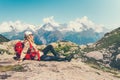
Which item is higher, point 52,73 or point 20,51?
point 20,51

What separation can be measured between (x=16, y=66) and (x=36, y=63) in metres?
3.24

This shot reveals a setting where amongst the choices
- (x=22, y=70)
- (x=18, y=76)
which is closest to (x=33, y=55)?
(x=22, y=70)

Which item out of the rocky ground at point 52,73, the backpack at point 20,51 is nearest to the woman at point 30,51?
the backpack at point 20,51

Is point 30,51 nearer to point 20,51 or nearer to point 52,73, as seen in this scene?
point 20,51

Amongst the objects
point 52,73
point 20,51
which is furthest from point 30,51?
point 52,73

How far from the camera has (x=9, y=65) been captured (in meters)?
48.8

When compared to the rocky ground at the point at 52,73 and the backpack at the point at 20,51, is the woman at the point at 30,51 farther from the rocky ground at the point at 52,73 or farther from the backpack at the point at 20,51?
the rocky ground at the point at 52,73

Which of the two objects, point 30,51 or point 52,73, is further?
point 30,51

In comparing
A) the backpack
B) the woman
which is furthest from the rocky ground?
the backpack

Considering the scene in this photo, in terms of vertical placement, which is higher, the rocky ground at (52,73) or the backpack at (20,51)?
the backpack at (20,51)

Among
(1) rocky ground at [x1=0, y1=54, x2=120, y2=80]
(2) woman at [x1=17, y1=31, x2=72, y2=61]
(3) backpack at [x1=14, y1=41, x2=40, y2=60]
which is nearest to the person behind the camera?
(1) rocky ground at [x1=0, y1=54, x2=120, y2=80]

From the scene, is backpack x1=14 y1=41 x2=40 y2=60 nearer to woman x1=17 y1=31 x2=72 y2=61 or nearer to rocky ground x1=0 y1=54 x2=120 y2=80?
woman x1=17 y1=31 x2=72 y2=61

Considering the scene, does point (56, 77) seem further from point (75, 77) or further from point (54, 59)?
point (54, 59)

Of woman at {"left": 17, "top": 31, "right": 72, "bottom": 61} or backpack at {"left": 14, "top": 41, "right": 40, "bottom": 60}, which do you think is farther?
backpack at {"left": 14, "top": 41, "right": 40, "bottom": 60}
